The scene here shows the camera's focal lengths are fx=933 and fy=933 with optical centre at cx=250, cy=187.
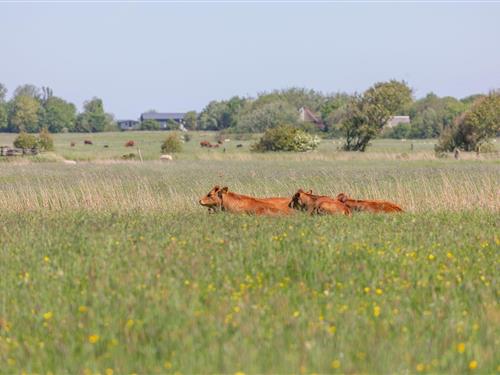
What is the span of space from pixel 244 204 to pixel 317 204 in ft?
4.76

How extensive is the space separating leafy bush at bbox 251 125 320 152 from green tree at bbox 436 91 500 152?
33.5 feet

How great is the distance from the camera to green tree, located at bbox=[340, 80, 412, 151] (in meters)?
71.1

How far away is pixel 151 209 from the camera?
1962 centimetres

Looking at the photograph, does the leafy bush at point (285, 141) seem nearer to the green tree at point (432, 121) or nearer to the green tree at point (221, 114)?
the green tree at point (432, 121)

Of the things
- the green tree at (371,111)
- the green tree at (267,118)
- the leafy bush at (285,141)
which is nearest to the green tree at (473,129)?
the green tree at (371,111)

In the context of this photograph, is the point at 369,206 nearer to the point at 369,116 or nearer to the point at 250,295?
the point at 250,295

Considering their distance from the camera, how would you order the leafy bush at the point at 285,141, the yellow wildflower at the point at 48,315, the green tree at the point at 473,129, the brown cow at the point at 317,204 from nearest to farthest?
the yellow wildflower at the point at 48,315
the brown cow at the point at 317,204
the green tree at the point at 473,129
the leafy bush at the point at 285,141

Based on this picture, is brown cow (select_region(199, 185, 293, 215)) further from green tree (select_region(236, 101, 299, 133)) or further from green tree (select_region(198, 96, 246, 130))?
green tree (select_region(198, 96, 246, 130))

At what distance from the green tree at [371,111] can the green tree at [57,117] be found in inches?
3998

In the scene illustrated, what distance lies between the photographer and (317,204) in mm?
17922

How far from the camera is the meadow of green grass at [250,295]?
8.13 meters

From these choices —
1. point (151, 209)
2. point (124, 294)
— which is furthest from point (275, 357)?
point (151, 209)

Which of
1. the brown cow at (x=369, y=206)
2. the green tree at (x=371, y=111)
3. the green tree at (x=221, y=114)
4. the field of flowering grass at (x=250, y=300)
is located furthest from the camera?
the green tree at (x=221, y=114)

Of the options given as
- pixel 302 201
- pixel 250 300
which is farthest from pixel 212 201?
pixel 250 300
